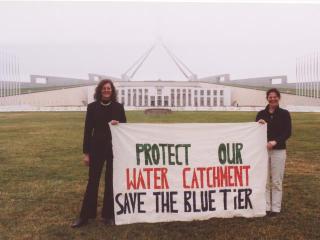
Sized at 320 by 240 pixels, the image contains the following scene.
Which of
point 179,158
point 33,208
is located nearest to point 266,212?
point 179,158

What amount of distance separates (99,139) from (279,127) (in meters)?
2.39

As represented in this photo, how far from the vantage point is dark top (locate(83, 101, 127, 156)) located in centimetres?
500

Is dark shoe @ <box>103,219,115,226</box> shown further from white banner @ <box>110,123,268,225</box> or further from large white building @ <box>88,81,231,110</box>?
large white building @ <box>88,81,231,110</box>

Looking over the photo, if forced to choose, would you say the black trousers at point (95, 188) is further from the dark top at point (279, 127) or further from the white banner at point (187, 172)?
the dark top at point (279, 127)

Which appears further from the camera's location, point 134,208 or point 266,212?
point 266,212

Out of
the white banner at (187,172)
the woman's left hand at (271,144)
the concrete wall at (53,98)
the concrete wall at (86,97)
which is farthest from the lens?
the concrete wall at (86,97)

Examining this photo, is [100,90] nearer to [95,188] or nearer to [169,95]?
[95,188]

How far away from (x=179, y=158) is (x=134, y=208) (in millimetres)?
856

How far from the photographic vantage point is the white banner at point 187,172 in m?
4.98

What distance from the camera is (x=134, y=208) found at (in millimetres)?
4961

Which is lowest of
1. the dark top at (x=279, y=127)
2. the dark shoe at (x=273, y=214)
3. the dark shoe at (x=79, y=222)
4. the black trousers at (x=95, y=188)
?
the dark shoe at (x=273, y=214)

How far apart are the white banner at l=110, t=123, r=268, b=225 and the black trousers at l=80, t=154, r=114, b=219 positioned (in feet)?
0.38

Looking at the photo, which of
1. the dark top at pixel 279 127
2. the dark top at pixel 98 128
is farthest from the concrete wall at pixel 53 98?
the dark top at pixel 279 127

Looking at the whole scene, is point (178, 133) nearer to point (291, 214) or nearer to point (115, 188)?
point (115, 188)
